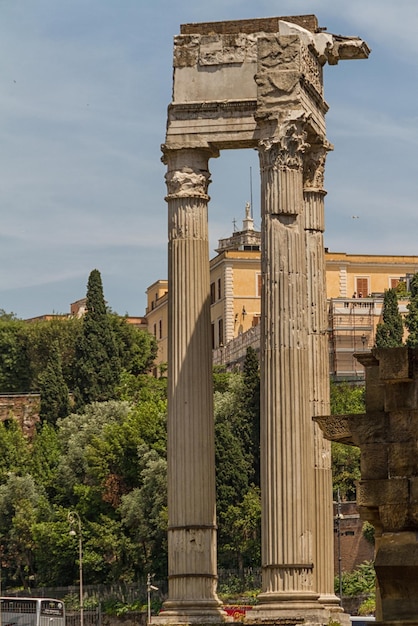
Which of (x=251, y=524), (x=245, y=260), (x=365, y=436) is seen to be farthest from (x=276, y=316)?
(x=245, y=260)

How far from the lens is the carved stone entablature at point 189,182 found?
4072 cm

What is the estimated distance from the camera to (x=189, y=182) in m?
40.8

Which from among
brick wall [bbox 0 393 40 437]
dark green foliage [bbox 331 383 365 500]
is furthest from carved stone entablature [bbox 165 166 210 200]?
brick wall [bbox 0 393 40 437]

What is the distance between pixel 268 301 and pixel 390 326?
276ft

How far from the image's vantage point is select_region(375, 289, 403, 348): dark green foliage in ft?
396

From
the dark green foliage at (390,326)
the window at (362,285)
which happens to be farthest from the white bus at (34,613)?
the window at (362,285)

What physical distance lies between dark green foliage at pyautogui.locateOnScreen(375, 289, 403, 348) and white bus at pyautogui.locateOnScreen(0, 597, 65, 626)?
39.4 m

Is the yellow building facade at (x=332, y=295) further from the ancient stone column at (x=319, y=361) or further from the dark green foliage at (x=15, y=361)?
the ancient stone column at (x=319, y=361)

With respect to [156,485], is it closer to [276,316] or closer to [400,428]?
[276,316]

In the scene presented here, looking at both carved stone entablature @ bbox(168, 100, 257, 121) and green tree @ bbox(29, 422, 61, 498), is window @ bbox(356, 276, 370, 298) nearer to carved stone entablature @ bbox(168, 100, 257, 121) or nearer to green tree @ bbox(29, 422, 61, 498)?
green tree @ bbox(29, 422, 61, 498)

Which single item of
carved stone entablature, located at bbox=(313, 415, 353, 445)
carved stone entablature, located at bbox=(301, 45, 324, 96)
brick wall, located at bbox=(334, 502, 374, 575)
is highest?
carved stone entablature, located at bbox=(301, 45, 324, 96)

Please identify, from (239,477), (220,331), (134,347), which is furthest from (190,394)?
(134,347)

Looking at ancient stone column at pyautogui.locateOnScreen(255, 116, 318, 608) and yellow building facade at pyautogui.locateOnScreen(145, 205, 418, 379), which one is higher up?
yellow building facade at pyautogui.locateOnScreen(145, 205, 418, 379)

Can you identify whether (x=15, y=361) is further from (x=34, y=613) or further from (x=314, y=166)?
(x=314, y=166)
